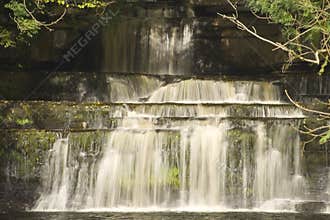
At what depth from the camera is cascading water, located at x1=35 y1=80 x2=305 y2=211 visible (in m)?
10.6

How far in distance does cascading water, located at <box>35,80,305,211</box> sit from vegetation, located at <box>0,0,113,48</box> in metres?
2.95

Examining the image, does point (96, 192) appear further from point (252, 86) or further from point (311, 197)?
point (252, 86)

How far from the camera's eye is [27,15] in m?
12.1

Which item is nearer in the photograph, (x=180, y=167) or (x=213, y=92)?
(x=180, y=167)

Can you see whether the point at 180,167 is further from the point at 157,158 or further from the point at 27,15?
the point at 27,15

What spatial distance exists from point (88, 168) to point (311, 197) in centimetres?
457

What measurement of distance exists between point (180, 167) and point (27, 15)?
4991mm

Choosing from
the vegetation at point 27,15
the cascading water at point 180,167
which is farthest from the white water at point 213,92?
the vegetation at point 27,15

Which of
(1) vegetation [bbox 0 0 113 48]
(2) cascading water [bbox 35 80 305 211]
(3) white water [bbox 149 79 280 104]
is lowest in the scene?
(2) cascading water [bbox 35 80 305 211]

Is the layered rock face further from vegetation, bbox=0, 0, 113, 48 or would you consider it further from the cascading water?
vegetation, bbox=0, 0, 113, 48

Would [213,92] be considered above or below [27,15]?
below

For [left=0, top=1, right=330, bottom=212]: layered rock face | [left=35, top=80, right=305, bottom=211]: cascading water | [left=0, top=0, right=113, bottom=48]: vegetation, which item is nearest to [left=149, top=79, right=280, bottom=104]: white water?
[left=0, top=1, right=330, bottom=212]: layered rock face

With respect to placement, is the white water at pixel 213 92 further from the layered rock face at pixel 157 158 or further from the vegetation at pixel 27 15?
the vegetation at pixel 27 15

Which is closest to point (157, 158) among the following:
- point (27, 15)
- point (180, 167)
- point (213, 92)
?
point (180, 167)
